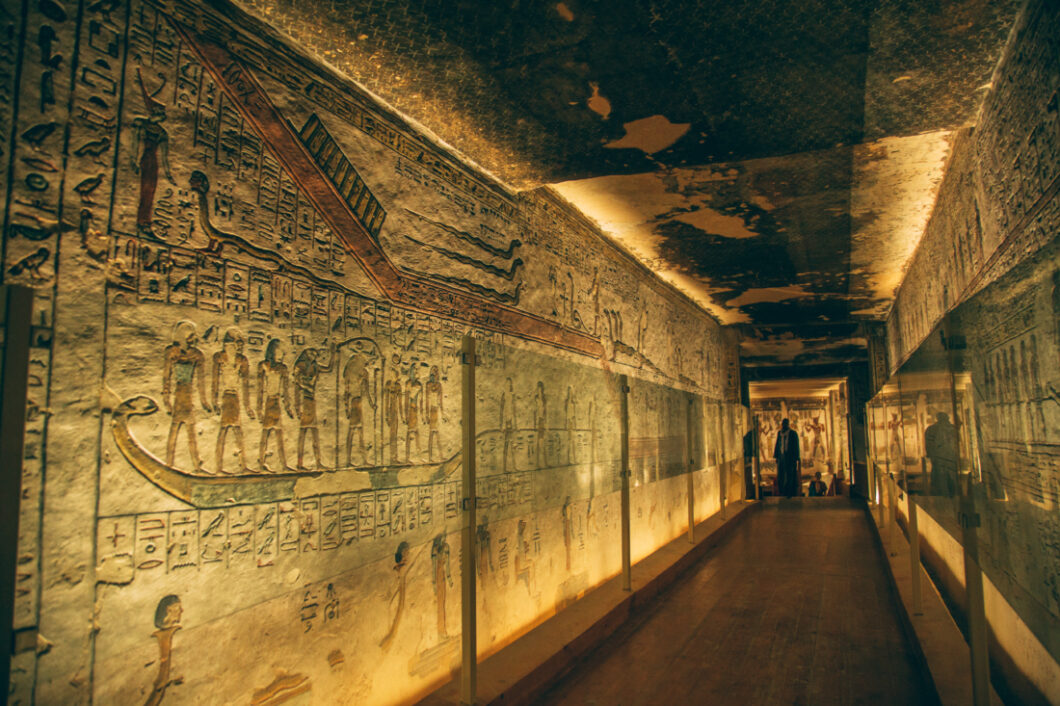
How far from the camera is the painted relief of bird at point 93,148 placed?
6.46 ft

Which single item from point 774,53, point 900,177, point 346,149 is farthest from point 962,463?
point 900,177

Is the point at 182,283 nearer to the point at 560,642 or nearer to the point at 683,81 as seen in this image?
the point at 683,81

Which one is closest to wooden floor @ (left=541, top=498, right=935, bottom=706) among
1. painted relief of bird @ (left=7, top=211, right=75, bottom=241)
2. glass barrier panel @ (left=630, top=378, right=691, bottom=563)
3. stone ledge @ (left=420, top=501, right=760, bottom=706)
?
stone ledge @ (left=420, top=501, right=760, bottom=706)

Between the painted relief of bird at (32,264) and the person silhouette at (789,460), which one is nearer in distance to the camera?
the painted relief of bird at (32,264)

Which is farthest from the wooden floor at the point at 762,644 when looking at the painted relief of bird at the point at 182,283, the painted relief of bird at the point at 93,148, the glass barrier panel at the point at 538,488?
the painted relief of bird at the point at 93,148

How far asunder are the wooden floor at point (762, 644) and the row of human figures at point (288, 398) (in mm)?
1905

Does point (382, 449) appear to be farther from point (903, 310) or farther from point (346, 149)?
point (903, 310)

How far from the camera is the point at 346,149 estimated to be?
3086mm

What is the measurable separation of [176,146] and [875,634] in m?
5.47

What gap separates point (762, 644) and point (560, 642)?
5.03ft

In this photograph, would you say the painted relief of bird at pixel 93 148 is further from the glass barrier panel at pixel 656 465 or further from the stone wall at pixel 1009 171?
the glass barrier panel at pixel 656 465

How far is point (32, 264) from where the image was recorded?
6.01 ft

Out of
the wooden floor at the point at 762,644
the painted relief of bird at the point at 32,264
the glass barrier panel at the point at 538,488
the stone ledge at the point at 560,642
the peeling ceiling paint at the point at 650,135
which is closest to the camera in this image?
the painted relief of bird at the point at 32,264

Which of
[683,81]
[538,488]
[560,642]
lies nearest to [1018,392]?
[683,81]
